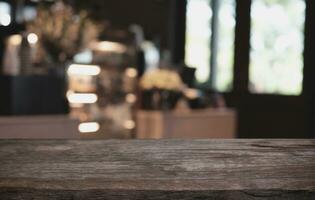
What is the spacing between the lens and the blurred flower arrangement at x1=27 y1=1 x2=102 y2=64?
4301 millimetres

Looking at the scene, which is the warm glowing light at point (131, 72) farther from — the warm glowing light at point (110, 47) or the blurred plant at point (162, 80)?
the blurred plant at point (162, 80)

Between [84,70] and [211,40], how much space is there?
4.20 meters

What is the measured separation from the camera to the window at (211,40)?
9.33m

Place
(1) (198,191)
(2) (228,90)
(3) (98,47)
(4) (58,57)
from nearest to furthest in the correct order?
1. (1) (198,191)
2. (4) (58,57)
3. (3) (98,47)
4. (2) (228,90)

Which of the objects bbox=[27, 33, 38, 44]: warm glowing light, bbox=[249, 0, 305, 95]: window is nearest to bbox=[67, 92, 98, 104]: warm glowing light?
bbox=[27, 33, 38, 44]: warm glowing light

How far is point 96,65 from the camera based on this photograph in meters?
6.55

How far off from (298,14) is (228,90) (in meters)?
2.08

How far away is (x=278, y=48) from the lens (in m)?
8.05

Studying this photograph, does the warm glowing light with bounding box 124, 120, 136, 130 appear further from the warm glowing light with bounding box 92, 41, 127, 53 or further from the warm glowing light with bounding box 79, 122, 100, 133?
the warm glowing light with bounding box 92, 41, 127, 53

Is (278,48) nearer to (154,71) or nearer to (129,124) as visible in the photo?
(154,71)

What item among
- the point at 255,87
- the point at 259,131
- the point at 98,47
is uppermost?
the point at 98,47

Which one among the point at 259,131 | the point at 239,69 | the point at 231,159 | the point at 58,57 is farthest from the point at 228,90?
the point at 231,159

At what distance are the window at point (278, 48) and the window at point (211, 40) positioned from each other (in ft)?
2.75

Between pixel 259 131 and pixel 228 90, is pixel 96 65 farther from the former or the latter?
pixel 228 90
